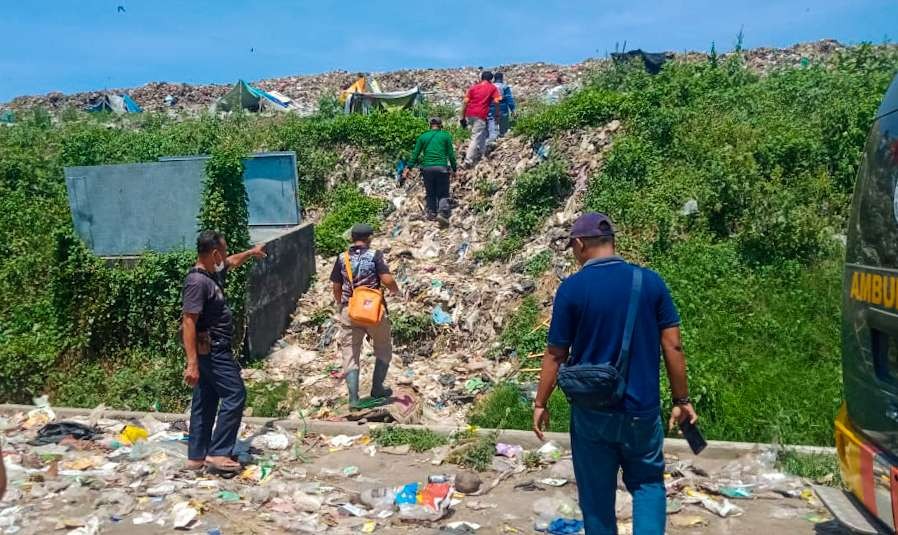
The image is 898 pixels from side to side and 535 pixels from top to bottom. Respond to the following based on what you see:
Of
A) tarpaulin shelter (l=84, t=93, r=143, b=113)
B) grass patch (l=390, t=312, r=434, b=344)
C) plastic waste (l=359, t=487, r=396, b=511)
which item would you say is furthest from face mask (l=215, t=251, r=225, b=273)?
tarpaulin shelter (l=84, t=93, r=143, b=113)

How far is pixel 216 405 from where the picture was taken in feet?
18.6

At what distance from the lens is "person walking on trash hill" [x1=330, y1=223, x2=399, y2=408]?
22.6 feet

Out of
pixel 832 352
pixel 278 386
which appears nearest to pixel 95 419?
pixel 278 386

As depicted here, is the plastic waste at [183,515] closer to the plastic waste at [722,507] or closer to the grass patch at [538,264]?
the plastic waste at [722,507]

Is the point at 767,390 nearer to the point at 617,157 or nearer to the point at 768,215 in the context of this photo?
the point at 768,215

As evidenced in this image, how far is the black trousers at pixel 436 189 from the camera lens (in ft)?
38.8

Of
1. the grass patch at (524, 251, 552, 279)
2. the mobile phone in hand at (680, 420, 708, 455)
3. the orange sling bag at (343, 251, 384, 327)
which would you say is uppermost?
the grass patch at (524, 251, 552, 279)

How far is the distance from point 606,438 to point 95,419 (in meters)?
5.51

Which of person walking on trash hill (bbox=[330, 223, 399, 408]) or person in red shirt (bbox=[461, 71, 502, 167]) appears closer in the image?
person walking on trash hill (bbox=[330, 223, 399, 408])

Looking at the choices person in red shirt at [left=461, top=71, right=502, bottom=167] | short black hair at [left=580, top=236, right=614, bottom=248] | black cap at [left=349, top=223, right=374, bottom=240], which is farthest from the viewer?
person in red shirt at [left=461, top=71, right=502, bottom=167]

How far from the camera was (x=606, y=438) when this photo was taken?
11.3 ft

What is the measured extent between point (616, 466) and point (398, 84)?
79.6 ft

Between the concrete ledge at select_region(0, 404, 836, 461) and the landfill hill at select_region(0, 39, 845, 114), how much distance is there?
50.5 feet

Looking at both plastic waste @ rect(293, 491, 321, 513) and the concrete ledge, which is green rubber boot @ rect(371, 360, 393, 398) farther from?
plastic waste @ rect(293, 491, 321, 513)
